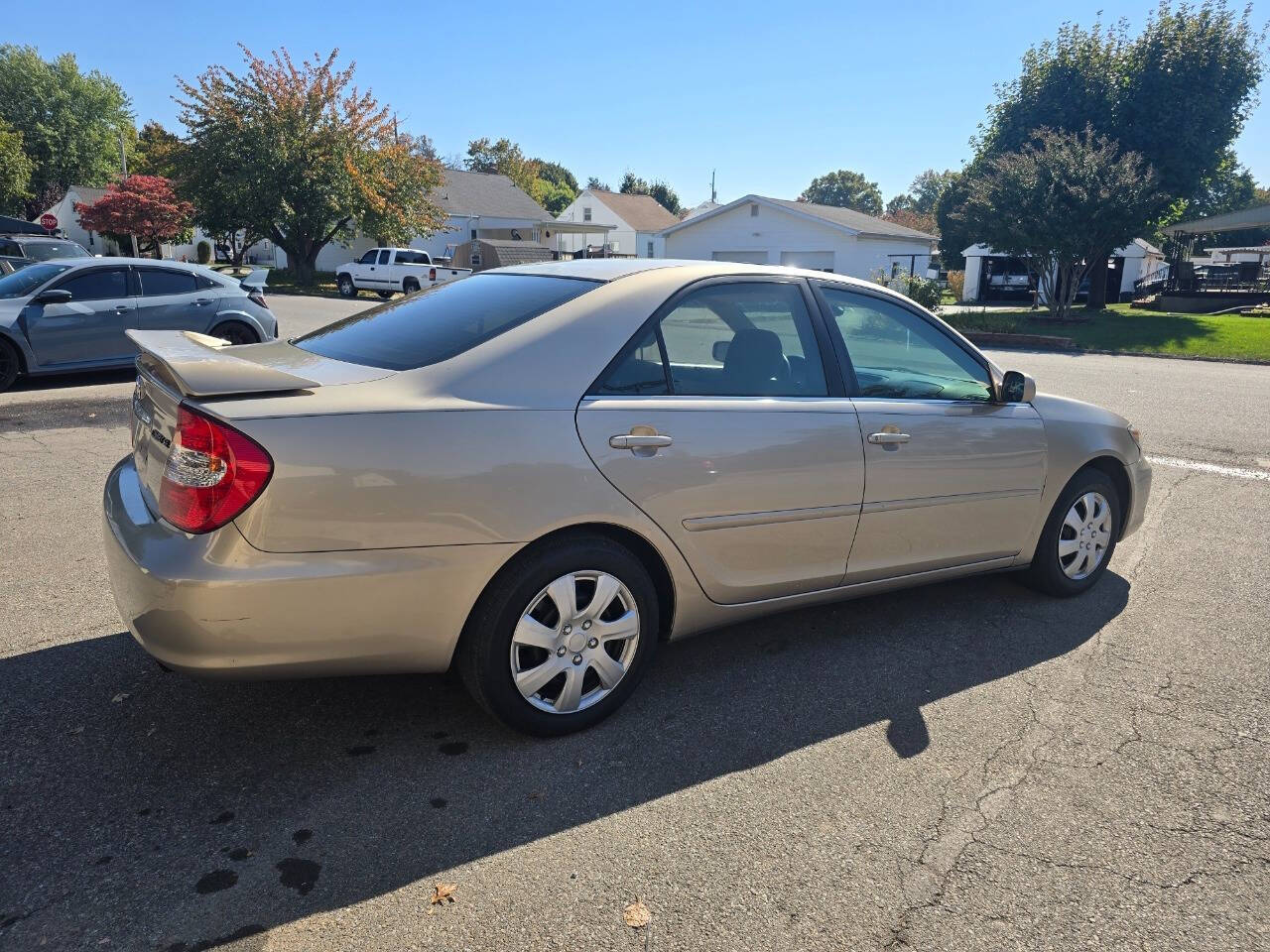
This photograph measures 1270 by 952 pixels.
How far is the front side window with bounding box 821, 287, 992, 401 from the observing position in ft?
12.8

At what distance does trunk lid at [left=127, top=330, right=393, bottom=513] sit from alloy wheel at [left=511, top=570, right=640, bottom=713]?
968 millimetres

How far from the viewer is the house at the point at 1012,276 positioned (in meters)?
41.1

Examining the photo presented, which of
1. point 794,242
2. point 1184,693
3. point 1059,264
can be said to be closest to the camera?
point 1184,693

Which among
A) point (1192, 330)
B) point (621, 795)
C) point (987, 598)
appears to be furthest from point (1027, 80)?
point (621, 795)

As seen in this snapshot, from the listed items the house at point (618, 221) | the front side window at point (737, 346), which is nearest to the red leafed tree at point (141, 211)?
the house at point (618, 221)

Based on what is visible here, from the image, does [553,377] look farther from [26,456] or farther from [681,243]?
[681,243]

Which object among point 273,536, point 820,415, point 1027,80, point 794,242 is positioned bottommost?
point 273,536

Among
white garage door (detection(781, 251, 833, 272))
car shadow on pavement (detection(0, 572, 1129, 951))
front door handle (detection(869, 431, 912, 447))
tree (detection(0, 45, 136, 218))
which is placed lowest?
car shadow on pavement (detection(0, 572, 1129, 951))

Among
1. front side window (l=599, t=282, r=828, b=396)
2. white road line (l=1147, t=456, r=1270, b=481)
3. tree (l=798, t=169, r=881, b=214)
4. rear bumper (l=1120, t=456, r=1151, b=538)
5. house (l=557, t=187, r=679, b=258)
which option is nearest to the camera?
front side window (l=599, t=282, r=828, b=396)

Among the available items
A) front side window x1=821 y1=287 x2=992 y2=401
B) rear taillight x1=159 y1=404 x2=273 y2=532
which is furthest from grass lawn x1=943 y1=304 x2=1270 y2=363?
Result: rear taillight x1=159 y1=404 x2=273 y2=532

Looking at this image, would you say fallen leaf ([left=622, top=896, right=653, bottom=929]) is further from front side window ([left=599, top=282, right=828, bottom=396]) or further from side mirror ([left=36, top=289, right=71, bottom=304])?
side mirror ([left=36, top=289, right=71, bottom=304])

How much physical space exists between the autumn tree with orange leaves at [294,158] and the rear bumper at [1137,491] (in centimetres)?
3416

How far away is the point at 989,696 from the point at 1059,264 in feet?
83.9

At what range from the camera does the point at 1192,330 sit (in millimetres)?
23672
